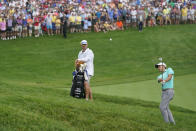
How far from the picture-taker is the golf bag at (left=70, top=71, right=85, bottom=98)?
13.5m

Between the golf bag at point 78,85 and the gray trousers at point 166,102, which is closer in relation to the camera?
the gray trousers at point 166,102

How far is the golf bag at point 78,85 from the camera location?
13.5 meters

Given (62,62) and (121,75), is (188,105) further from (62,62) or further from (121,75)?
(62,62)

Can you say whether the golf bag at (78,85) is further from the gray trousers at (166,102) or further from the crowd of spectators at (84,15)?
the crowd of spectators at (84,15)

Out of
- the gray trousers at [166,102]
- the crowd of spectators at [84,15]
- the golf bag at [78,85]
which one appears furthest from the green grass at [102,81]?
the crowd of spectators at [84,15]

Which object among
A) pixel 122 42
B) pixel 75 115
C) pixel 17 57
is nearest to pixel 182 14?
pixel 122 42

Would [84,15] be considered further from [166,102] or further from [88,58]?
[166,102]

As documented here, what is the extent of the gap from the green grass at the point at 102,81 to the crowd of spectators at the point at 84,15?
3.16 feet

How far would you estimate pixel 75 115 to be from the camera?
10.6 metres

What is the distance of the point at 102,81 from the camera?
21750mm

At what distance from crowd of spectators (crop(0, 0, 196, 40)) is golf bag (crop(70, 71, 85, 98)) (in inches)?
643

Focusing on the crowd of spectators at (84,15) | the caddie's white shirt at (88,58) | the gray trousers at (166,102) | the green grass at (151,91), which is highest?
the crowd of spectators at (84,15)

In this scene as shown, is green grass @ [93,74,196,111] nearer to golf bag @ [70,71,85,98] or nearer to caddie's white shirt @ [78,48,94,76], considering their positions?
golf bag @ [70,71,85,98]

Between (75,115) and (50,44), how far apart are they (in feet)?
61.7
